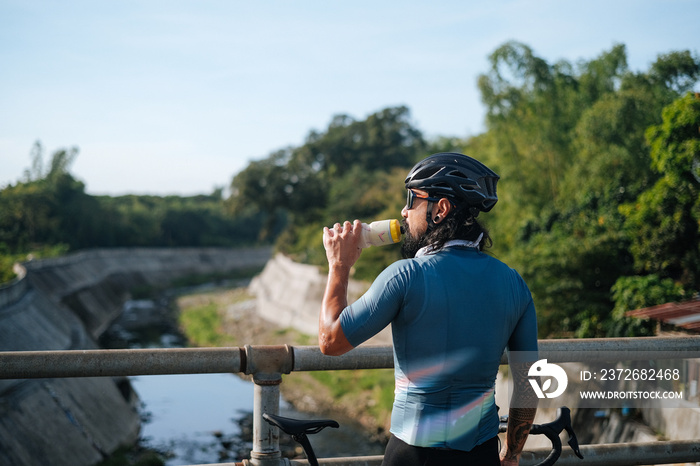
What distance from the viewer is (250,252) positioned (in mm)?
83250

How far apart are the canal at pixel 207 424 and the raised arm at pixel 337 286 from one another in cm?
1403

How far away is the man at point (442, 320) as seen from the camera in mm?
2283

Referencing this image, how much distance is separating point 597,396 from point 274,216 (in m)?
47.3

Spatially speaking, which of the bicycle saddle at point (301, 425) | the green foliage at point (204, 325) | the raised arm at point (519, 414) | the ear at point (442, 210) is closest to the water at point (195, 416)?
the green foliage at point (204, 325)

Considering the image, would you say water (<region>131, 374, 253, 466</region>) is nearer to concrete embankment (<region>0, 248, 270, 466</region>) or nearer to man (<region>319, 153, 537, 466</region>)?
concrete embankment (<region>0, 248, 270, 466</region>)

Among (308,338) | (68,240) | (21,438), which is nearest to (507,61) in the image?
(308,338)

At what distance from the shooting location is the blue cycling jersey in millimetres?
2277

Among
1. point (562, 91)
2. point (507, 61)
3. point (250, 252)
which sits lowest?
point (250, 252)

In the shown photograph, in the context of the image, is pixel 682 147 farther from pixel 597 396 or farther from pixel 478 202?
pixel 478 202

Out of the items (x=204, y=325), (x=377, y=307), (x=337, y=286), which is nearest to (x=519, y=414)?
(x=377, y=307)

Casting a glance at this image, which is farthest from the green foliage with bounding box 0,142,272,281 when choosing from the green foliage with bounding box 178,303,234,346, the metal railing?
the metal railing

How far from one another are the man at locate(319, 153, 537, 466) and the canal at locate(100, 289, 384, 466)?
46.1 ft

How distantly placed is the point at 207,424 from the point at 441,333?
18050 millimetres
